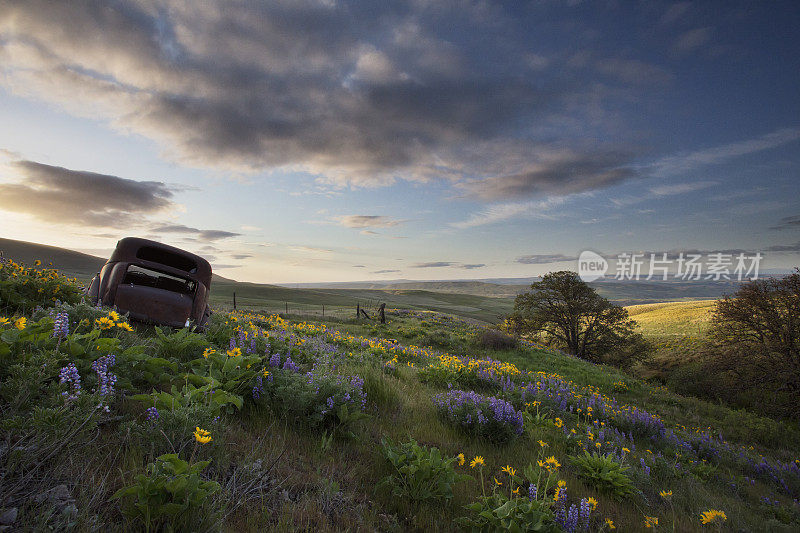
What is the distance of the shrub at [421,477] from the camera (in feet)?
9.39

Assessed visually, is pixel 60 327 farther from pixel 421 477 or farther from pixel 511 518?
pixel 511 518

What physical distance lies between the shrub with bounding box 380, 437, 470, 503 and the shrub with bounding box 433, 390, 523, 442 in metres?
1.71

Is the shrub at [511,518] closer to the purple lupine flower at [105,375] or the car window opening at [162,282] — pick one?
the purple lupine flower at [105,375]

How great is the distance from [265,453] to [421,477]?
1.39 meters

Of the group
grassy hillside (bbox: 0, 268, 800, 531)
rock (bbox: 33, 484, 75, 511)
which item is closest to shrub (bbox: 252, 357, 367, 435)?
grassy hillside (bbox: 0, 268, 800, 531)

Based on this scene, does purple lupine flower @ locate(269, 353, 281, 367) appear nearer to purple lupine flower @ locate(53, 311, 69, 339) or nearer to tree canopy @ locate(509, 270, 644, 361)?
purple lupine flower @ locate(53, 311, 69, 339)

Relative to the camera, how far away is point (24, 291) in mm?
5605

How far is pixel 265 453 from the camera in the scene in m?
2.87

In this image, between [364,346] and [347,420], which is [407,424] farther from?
[364,346]

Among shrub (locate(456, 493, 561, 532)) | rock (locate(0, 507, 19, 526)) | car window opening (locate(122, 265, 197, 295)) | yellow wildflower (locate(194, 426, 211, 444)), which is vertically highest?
car window opening (locate(122, 265, 197, 295))

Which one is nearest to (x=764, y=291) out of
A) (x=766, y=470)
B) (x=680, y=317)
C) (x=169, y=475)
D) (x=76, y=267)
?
(x=766, y=470)

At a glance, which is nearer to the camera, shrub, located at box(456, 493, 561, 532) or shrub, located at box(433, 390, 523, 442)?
shrub, located at box(456, 493, 561, 532)

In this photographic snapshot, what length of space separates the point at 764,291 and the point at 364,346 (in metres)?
23.4

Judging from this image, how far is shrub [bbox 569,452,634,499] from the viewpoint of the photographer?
3910 millimetres
